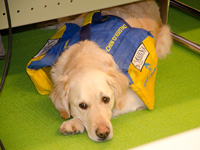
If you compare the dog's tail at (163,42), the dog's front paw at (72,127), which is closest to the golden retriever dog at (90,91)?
the dog's front paw at (72,127)

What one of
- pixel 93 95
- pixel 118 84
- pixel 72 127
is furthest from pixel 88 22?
pixel 72 127

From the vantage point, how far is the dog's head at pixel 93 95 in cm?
187

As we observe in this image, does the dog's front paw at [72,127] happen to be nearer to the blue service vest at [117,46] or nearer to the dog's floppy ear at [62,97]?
Result: the dog's floppy ear at [62,97]

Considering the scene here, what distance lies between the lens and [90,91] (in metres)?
1.88

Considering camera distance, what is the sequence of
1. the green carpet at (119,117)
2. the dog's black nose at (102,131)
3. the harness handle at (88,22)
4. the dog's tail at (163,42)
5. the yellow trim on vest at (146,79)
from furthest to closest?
the dog's tail at (163,42) < the harness handle at (88,22) < the yellow trim on vest at (146,79) < the green carpet at (119,117) < the dog's black nose at (102,131)

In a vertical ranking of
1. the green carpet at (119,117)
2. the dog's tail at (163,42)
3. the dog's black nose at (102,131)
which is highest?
the dog's tail at (163,42)

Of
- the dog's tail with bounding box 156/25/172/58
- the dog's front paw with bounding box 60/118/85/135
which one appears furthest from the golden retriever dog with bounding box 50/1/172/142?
the dog's tail with bounding box 156/25/172/58

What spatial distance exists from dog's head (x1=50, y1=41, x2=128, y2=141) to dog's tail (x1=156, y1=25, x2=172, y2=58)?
85 centimetres

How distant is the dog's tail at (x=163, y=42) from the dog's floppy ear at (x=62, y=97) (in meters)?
Result: 1.15

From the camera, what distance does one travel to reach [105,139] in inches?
74.4

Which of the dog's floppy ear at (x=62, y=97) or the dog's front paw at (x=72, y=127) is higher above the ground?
the dog's floppy ear at (x=62, y=97)

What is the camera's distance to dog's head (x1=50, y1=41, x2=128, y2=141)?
6.15 ft

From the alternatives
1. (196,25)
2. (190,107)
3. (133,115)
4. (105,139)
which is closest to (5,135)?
(105,139)

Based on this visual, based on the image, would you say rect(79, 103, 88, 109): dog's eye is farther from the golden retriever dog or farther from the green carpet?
the green carpet
